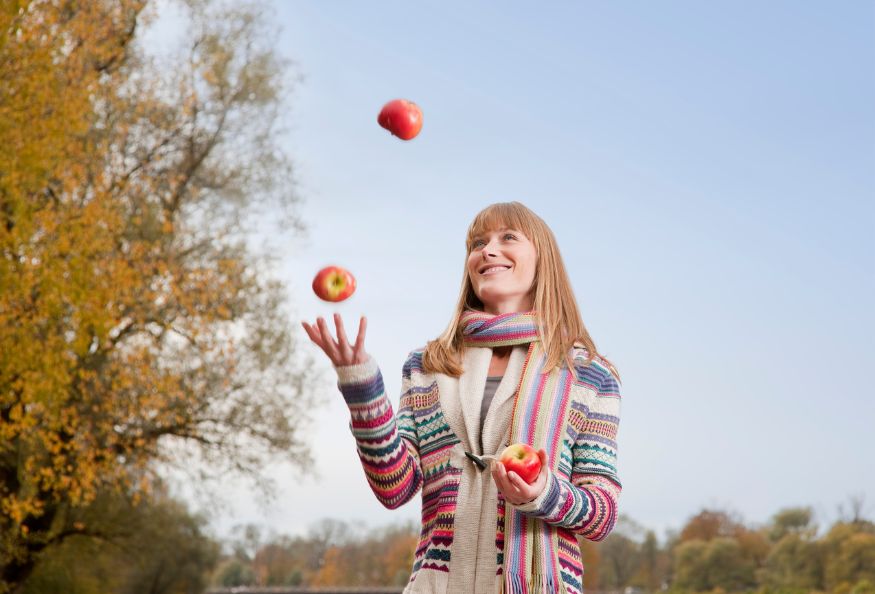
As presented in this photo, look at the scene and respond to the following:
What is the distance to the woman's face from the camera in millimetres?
3084

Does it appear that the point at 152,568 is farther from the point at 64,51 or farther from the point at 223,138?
the point at 64,51

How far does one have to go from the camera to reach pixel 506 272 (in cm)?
310

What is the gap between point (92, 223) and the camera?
44.4 ft

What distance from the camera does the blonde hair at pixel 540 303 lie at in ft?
9.79

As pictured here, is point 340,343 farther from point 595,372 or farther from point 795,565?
point 795,565

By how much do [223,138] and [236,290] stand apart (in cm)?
372

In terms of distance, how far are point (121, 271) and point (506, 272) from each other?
11.8 metres

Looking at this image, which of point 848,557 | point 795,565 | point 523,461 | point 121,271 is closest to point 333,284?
point 523,461

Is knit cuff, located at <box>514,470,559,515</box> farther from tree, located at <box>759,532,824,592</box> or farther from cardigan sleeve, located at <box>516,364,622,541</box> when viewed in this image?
tree, located at <box>759,532,824,592</box>

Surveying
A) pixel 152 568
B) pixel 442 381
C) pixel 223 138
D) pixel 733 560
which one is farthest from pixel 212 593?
pixel 442 381

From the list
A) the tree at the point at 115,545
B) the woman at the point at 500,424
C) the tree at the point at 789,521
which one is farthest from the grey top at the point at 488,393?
the tree at the point at 789,521

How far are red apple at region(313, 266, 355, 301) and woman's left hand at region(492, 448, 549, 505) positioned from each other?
0.95m

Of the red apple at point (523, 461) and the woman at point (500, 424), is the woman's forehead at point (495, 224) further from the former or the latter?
the red apple at point (523, 461)

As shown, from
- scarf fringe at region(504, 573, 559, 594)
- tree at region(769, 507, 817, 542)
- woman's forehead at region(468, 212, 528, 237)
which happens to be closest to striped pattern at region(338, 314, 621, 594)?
scarf fringe at region(504, 573, 559, 594)
